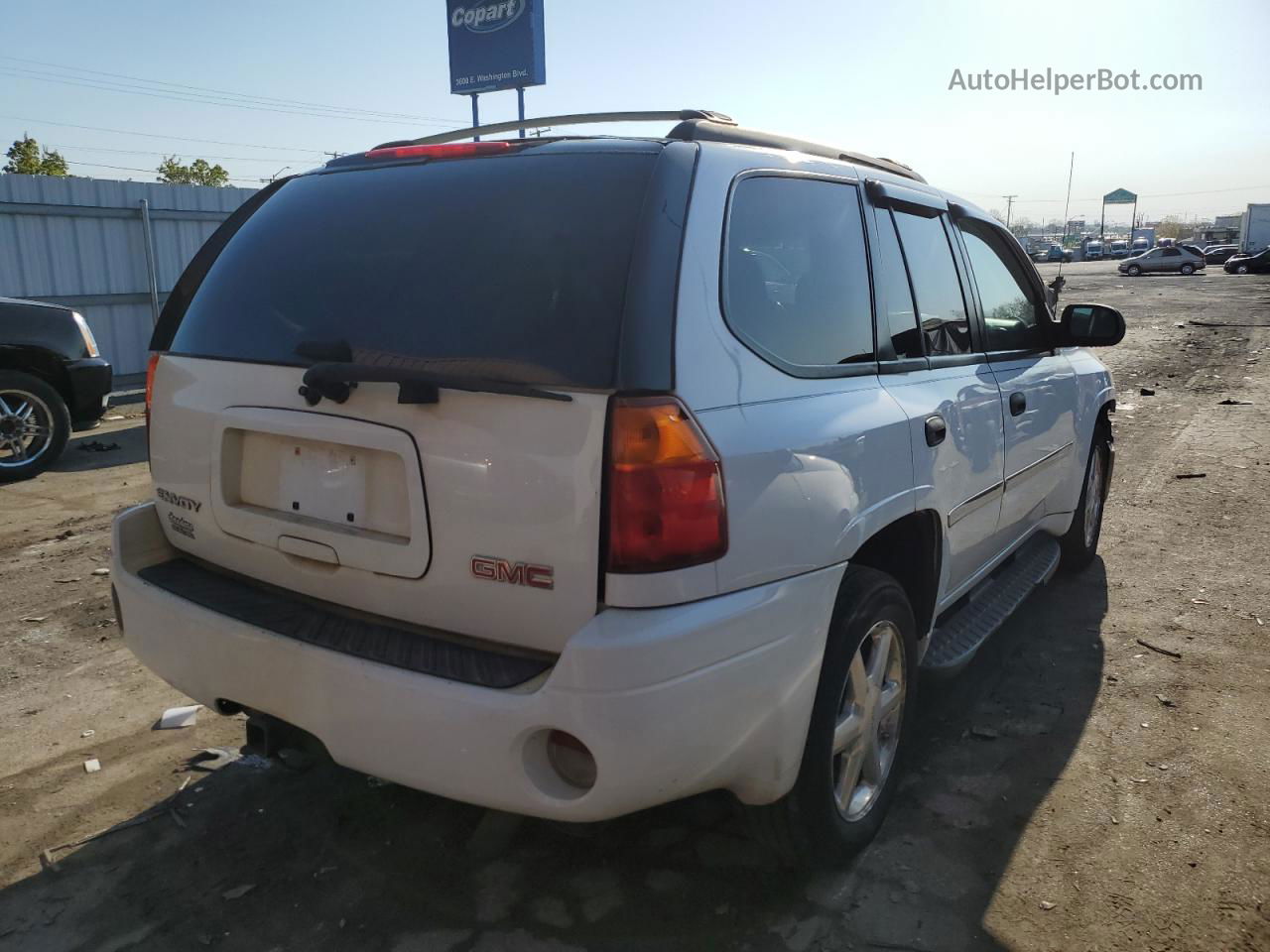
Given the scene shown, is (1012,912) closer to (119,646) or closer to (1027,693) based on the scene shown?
(1027,693)

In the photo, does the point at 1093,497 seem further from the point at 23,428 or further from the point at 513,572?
the point at 23,428

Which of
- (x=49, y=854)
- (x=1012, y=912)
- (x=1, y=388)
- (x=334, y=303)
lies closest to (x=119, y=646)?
(x=49, y=854)

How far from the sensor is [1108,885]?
2.63m

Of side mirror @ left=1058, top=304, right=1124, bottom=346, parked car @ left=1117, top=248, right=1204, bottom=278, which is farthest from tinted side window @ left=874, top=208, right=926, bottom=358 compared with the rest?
parked car @ left=1117, top=248, right=1204, bottom=278

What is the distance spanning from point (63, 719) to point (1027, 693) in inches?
141

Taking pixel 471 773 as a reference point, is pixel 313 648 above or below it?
above

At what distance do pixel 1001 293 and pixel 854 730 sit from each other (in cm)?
220

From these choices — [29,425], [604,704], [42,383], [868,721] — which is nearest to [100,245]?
[42,383]

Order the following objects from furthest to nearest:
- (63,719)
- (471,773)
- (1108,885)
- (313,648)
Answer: (63,719)
(1108,885)
(313,648)
(471,773)

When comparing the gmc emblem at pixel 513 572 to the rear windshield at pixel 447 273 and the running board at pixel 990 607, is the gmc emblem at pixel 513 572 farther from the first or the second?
the running board at pixel 990 607

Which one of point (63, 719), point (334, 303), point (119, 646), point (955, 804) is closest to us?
point (334, 303)

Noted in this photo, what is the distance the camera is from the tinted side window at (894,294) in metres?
2.96

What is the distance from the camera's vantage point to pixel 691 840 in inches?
110

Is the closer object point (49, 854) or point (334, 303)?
point (334, 303)
